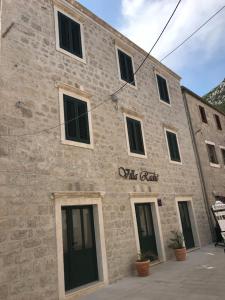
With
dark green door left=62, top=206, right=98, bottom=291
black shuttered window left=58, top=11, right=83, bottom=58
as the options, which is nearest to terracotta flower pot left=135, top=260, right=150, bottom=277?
dark green door left=62, top=206, right=98, bottom=291

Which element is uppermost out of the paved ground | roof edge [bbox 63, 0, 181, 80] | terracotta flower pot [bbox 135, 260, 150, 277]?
roof edge [bbox 63, 0, 181, 80]

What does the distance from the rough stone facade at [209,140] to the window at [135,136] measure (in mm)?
5681

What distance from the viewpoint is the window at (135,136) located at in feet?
33.9

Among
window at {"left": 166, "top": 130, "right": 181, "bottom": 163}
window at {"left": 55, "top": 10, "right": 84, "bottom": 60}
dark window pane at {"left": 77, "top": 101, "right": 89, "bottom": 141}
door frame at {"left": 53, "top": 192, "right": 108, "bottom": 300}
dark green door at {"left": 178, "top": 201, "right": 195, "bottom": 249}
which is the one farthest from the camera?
window at {"left": 166, "top": 130, "right": 181, "bottom": 163}

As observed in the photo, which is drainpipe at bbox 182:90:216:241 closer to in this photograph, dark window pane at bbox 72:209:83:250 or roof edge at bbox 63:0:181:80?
roof edge at bbox 63:0:181:80

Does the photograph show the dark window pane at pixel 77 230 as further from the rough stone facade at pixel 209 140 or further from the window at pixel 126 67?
the rough stone facade at pixel 209 140

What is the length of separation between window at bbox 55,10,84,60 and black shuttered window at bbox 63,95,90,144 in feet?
6.01

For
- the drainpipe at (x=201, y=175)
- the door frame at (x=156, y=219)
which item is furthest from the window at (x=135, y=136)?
the drainpipe at (x=201, y=175)

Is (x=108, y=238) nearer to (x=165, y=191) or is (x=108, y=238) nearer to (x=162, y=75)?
(x=165, y=191)

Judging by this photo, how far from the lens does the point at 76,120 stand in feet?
27.0

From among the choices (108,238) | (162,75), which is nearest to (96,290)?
(108,238)

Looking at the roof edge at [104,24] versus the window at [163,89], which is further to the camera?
the window at [163,89]

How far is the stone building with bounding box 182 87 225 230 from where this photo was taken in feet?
49.3

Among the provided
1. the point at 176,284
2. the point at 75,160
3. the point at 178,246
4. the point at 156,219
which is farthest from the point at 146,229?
the point at 75,160
